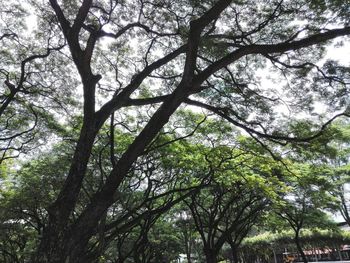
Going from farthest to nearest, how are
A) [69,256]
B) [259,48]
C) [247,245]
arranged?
[247,245], [259,48], [69,256]

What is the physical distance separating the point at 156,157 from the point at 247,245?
3087 centimetres

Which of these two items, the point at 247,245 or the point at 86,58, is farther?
the point at 247,245

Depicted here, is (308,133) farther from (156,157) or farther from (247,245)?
(247,245)

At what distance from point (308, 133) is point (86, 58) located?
268 inches

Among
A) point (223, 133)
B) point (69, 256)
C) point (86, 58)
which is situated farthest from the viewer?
point (223, 133)

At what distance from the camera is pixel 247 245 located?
3991 cm

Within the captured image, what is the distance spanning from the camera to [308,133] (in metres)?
9.89

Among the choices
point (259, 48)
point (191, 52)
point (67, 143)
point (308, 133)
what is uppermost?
point (67, 143)

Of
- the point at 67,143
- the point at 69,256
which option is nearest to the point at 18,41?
the point at 67,143

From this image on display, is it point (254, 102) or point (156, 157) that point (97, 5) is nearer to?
point (254, 102)

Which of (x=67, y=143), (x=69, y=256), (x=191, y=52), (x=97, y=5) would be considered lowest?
(x=69, y=256)

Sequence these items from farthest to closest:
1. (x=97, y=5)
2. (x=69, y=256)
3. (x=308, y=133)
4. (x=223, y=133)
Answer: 1. (x=223, y=133)
2. (x=308, y=133)
3. (x=97, y=5)
4. (x=69, y=256)

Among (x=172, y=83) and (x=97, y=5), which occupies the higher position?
(x=97, y=5)

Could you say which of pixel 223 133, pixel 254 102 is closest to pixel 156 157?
pixel 223 133
